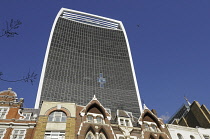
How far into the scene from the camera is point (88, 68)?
4451 inches

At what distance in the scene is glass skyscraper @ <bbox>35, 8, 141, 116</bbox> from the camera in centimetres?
9631

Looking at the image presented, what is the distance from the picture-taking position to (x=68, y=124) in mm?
34938

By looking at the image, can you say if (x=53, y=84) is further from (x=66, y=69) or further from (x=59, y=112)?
(x=59, y=112)

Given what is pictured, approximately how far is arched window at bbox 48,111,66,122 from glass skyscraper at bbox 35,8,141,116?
47.6 meters

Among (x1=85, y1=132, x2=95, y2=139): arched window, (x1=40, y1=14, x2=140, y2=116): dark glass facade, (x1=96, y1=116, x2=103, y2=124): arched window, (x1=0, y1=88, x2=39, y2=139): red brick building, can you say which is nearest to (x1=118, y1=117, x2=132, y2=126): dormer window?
(x1=96, y1=116, x2=103, y2=124): arched window

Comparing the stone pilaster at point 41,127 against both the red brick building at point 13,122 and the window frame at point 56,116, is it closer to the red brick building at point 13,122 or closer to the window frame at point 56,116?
the window frame at point 56,116

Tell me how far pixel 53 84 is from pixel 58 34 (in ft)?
131

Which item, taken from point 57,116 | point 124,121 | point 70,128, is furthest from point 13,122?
point 124,121

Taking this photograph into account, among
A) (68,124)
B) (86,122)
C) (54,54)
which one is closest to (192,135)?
(86,122)

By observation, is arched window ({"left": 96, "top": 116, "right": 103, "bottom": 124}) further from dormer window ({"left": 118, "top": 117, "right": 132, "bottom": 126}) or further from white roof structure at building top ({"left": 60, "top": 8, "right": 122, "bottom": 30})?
white roof structure at building top ({"left": 60, "top": 8, "right": 122, "bottom": 30})

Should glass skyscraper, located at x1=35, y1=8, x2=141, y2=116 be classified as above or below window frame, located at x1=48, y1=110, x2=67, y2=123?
above

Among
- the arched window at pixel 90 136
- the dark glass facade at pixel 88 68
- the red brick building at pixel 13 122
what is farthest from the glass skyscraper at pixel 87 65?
the arched window at pixel 90 136

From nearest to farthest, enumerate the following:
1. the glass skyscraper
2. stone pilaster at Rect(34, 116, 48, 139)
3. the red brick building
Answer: stone pilaster at Rect(34, 116, 48, 139), the red brick building, the glass skyscraper

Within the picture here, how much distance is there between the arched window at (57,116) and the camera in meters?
35.7
